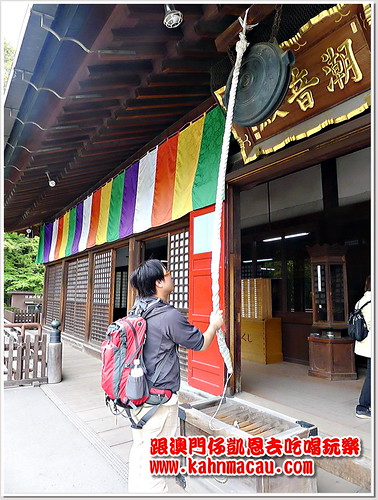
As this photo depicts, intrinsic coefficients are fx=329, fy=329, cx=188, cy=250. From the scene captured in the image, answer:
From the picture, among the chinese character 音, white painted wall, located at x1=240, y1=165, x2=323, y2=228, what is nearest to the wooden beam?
the chinese character 音

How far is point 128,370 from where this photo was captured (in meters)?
1.97

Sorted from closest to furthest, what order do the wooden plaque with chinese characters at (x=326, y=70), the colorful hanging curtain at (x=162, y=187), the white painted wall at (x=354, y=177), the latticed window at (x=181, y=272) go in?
the wooden plaque with chinese characters at (x=326, y=70), the colorful hanging curtain at (x=162, y=187), the latticed window at (x=181, y=272), the white painted wall at (x=354, y=177)

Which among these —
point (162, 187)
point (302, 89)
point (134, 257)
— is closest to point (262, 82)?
point (302, 89)

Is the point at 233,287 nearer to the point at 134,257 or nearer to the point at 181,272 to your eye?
the point at 181,272

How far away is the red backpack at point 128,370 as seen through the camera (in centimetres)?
194

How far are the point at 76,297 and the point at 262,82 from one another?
8869 mm

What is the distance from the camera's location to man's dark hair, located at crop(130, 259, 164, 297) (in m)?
2.20

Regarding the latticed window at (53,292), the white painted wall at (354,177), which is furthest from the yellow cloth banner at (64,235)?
the white painted wall at (354,177)

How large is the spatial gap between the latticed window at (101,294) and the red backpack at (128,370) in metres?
5.96

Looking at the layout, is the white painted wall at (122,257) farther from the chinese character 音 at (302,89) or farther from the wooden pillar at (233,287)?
the chinese character 音 at (302,89)

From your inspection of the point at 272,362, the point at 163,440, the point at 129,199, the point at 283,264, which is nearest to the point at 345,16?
the point at 163,440

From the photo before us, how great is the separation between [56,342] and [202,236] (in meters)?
3.30

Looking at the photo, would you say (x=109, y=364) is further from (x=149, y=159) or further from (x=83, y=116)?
(x=149, y=159)

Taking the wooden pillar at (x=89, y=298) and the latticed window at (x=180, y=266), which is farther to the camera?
the wooden pillar at (x=89, y=298)
